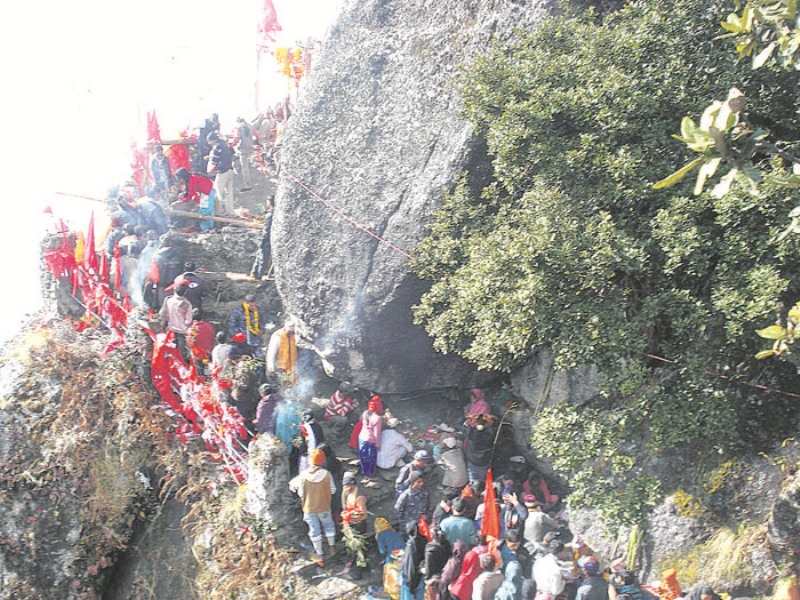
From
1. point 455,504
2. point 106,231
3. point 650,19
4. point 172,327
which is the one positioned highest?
point 650,19

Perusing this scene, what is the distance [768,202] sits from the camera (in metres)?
8.70

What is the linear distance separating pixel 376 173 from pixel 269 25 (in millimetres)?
13050

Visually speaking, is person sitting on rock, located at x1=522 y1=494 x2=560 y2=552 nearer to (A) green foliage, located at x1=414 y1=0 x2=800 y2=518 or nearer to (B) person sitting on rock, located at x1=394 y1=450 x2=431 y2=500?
(A) green foliage, located at x1=414 y1=0 x2=800 y2=518

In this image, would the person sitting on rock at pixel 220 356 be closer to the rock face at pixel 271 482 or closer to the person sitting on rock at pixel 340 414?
the rock face at pixel 271 482

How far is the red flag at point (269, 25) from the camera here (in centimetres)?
2480

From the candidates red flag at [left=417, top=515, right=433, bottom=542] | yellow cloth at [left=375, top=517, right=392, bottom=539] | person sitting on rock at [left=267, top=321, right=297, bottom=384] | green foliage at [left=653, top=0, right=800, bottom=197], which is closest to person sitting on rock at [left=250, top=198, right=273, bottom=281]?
person sitting on rock at [left=267, top=321, right=297, bottom=384]

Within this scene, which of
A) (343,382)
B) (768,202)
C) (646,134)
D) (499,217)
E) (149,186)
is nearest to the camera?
(768,202)

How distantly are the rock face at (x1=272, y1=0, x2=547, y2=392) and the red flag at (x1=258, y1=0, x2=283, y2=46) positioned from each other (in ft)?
33.9

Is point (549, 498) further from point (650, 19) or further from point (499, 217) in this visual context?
point (650, 19)

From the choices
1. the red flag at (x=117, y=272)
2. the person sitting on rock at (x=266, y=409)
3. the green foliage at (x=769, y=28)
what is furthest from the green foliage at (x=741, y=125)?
the red flag at (x=117, y=272)

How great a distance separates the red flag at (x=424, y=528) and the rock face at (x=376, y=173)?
3.95 meters

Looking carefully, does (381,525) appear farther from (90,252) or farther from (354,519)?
(90,252)

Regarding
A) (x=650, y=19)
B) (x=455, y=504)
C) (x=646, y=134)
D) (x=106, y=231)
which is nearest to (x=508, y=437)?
(x=455, y=504)

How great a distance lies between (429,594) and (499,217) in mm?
5126
